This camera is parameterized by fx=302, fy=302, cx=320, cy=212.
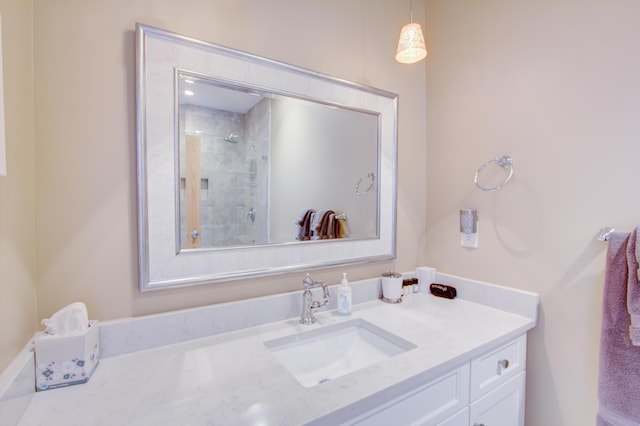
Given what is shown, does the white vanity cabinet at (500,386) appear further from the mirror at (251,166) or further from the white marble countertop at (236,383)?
the mirror at (251,166)

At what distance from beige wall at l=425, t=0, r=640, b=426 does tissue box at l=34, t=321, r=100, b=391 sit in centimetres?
155

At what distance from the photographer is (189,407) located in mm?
712

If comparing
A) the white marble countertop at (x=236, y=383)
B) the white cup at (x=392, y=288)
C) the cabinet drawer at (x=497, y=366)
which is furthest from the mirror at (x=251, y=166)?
the cabinet drawer at (x=497, y=366)

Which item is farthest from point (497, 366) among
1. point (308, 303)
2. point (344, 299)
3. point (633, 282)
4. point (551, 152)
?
point (551, 152)

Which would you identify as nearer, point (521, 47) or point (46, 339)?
point (46, 339)

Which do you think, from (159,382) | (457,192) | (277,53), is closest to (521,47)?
(457,192)

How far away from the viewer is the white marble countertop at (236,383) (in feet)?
2.25

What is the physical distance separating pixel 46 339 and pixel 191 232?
1.50 ft

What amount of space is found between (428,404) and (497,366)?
1.32ft

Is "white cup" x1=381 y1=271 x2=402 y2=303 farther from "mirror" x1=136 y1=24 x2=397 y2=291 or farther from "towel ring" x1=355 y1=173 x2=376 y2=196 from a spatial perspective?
"towel ring" x1=355 y1=173 x2=376 y2=196

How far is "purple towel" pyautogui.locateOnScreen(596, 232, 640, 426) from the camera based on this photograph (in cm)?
96

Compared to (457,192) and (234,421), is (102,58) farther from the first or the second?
(457,192)

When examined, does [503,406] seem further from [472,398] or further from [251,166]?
[251,166]

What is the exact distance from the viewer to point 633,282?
947 mm
